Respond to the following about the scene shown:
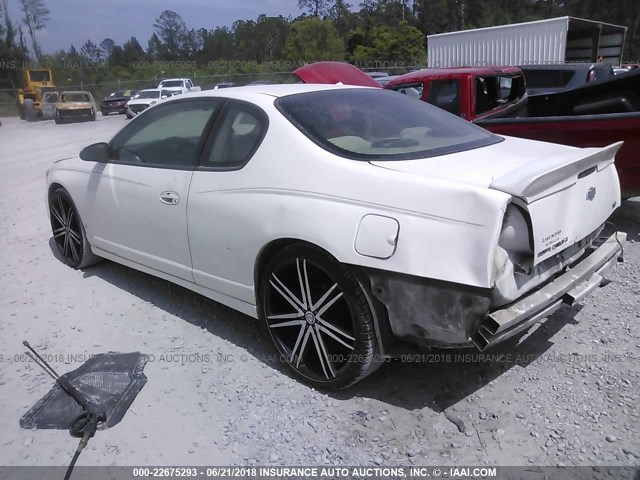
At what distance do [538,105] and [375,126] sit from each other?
4.64 m

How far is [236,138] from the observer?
3297 mm

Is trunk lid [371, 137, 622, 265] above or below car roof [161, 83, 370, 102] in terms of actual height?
below

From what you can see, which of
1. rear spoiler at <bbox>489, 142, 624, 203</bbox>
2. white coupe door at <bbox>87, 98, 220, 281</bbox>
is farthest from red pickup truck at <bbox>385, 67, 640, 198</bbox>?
white coupe door at <bbox>87, 98, 220, 281</bbox>

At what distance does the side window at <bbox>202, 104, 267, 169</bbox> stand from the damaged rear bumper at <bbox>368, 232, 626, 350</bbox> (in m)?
1.16

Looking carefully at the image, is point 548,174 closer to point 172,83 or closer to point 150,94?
point 150,94

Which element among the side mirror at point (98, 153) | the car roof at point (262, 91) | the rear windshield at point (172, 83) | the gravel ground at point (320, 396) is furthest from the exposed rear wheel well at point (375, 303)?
the rear windshield at point (172, 83)

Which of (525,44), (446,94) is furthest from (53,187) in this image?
(525,44)

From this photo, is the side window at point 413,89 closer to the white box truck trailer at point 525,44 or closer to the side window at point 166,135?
the side window at point 166,135

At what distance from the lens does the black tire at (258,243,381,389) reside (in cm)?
264

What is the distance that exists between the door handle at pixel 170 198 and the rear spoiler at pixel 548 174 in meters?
1.99

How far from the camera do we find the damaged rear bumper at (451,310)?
2.33m

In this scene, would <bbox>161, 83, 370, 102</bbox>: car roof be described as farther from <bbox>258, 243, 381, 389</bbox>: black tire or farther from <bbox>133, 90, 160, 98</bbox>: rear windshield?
<bbox>133, 90, 160, 98</bbox>: rear windshield

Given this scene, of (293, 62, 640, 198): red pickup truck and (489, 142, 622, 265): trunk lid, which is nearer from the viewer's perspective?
(489, 142, 622, 265): trunk lid

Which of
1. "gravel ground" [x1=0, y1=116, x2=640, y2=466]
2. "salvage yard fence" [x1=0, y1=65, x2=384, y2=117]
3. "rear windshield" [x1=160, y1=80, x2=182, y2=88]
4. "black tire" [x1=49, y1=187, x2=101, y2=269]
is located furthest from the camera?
"salvage yard fence" [x1=0, y1=65, x2=384, y2=117]
